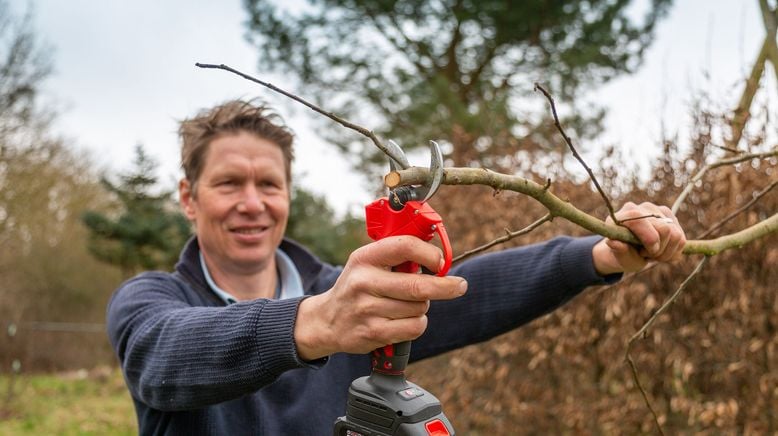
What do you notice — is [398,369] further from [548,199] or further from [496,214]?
[496,214]

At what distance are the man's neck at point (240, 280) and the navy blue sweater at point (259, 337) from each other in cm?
8

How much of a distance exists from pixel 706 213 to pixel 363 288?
9.26ft

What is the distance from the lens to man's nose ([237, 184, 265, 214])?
81.4 inches

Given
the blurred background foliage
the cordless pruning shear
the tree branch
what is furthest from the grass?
the tree branch

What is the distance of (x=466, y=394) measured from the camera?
454 cm

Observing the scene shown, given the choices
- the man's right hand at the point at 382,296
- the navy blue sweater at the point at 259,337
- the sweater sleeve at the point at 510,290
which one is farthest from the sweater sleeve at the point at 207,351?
the sweater sleeve at the point at 510,290

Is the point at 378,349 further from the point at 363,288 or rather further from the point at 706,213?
the point at 706,213

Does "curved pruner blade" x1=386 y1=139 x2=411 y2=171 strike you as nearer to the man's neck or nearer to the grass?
the man's neck

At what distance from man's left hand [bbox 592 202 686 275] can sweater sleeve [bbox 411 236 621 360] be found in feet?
0.47

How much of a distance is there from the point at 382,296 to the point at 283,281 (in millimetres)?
1245

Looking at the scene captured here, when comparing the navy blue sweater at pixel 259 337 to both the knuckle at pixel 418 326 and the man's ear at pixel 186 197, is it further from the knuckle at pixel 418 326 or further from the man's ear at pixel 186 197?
the knuckle at pixel 418 326

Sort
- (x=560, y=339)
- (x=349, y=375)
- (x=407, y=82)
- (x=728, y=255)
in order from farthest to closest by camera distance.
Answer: (x=407, y=82), (x=560, y=339), (x=728, y=255), (x=349, y=375)

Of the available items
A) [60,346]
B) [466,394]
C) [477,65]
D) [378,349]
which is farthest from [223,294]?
[60,346]

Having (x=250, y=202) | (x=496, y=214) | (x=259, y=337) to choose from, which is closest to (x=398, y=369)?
(x=259, y=337)
